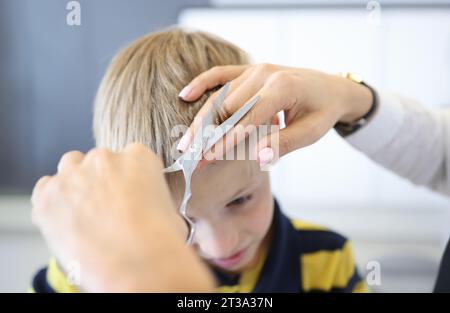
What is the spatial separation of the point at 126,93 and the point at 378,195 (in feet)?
2.29

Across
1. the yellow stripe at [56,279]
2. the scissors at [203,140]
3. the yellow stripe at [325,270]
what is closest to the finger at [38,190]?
the scissors at [203,140]

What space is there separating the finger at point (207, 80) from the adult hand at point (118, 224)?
0.70 ft

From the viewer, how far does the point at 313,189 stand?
1093 millimetres

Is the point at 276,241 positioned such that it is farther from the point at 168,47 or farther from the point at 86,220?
the point at 86,220

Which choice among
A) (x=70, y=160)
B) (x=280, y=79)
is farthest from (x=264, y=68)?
(x=70, y=160)

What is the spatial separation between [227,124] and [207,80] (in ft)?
0.30

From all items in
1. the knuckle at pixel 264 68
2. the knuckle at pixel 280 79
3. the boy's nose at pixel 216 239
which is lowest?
the boy's nose at pixel 216 239

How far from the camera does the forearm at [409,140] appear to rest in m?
0.70

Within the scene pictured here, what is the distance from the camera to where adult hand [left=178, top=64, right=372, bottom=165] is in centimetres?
49

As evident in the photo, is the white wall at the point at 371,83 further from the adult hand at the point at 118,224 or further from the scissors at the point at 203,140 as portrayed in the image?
the adult hand at the point at 118,224

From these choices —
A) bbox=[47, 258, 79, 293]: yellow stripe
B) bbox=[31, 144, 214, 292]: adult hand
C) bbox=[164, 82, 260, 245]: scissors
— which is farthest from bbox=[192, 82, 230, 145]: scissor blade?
bbox=[47, 258, 79, 293]: yellow stripe

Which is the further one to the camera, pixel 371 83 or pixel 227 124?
pixel 371 83

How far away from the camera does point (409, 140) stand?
0.73 metres

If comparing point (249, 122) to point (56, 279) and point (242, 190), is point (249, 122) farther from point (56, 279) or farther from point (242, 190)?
point (56, 279)
